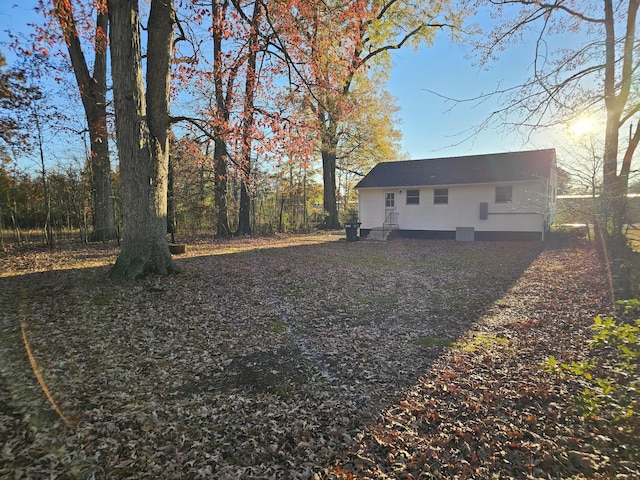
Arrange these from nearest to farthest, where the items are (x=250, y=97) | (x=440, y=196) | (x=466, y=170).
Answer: (x=250, y=97), (x=440, y=196), (x=466, y=170)

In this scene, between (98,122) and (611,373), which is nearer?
(611,373)

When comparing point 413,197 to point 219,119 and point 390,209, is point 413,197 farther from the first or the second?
point 219,119

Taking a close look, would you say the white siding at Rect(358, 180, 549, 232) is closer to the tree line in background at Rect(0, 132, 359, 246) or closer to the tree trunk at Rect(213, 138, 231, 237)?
the tree line in background at Rect(0, 132, 359, 246)

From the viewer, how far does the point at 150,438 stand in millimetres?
2725

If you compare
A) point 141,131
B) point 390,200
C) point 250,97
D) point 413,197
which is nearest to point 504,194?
point 413,197

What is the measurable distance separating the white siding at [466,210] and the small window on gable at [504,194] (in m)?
0.17

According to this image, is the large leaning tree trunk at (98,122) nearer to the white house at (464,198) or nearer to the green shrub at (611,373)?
the white house at (464,198)

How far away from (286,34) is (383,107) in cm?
1673

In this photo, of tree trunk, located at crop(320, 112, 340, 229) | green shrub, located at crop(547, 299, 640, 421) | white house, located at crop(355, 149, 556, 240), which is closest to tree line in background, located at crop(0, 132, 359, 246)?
tree trunk, located at crop(320, 112, 340, 229)

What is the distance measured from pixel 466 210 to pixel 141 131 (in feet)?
48.9

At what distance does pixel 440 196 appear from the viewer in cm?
1766

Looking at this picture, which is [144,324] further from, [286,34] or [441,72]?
[286,34]

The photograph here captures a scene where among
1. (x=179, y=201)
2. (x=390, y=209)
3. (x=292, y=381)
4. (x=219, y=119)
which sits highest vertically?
(x=219, y=119)

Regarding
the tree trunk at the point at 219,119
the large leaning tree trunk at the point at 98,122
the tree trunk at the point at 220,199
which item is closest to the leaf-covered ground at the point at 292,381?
the tree trunk at the point at 219,119
